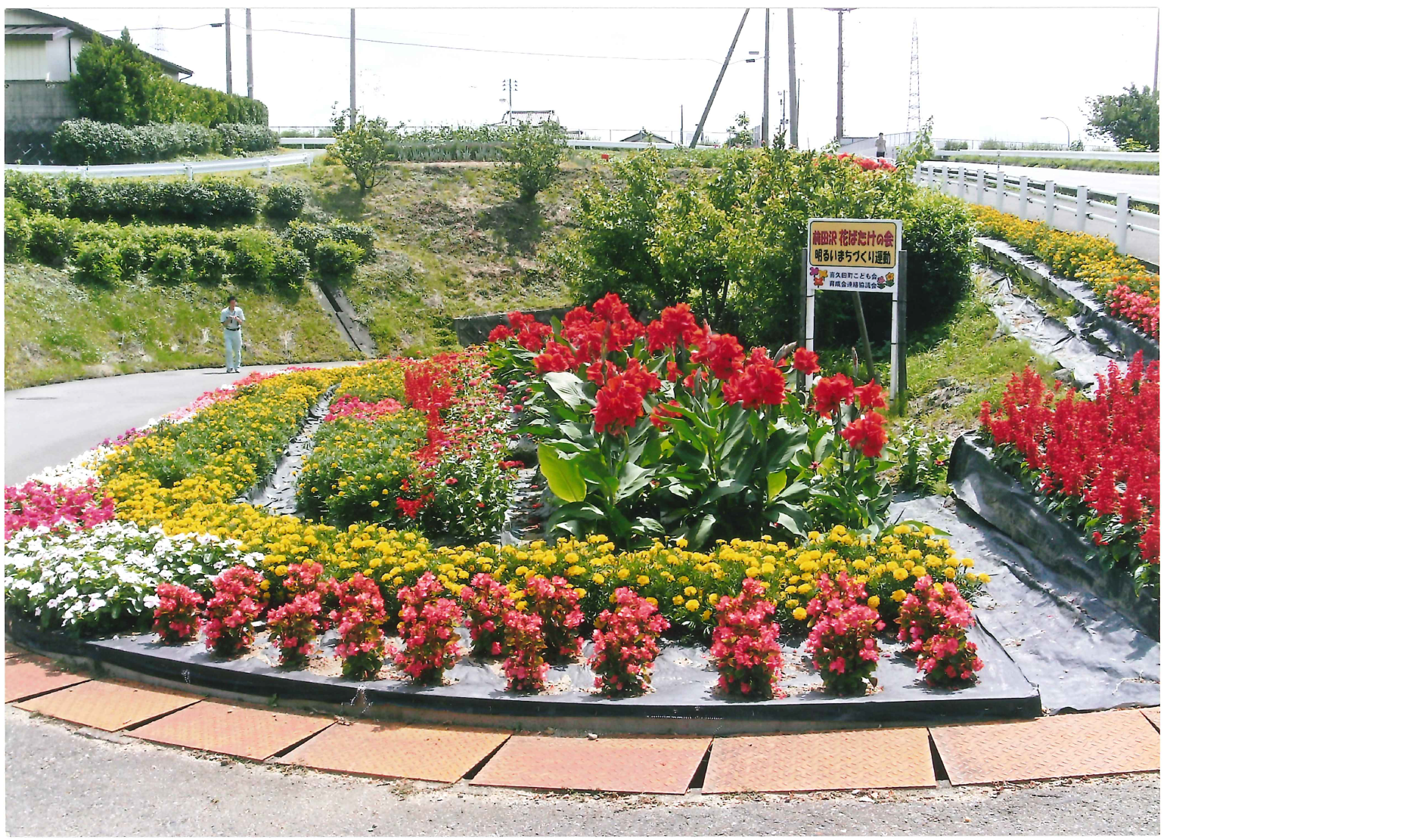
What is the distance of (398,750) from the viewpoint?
150 inches

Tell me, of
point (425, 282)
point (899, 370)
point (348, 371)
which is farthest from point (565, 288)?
point (899, 370)

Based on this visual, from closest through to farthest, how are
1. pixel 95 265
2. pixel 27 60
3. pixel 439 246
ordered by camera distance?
pixel 95 265 → pixel 439 246 → pixel 27 60

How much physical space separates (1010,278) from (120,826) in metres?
11.7

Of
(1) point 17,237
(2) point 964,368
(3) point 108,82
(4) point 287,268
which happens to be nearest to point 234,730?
(2) point 964,368

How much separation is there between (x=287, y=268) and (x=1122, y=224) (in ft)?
51.5

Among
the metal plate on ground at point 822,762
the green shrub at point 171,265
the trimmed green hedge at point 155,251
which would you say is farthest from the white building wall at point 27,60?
the metal plate on ground at point 822,762

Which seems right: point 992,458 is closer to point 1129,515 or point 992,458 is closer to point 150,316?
point 1129,515

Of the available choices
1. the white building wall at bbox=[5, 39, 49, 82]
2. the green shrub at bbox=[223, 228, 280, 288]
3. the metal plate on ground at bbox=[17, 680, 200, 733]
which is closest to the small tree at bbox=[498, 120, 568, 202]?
the green shrub at bbox=[223, 228, 280, 288]

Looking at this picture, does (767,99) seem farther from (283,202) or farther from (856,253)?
(856,253)

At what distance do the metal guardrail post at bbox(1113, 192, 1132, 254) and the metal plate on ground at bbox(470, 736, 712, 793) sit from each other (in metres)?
10.1

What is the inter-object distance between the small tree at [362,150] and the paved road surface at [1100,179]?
1464 cm

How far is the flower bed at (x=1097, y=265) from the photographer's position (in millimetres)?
9797

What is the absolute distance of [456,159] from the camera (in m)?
31.0

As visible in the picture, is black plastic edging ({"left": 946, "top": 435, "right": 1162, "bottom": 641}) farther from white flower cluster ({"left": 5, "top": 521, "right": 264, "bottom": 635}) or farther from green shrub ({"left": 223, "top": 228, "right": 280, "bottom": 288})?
green shrub ({"left": 223, "top": 228, "right": 280, "bottom": 288})
